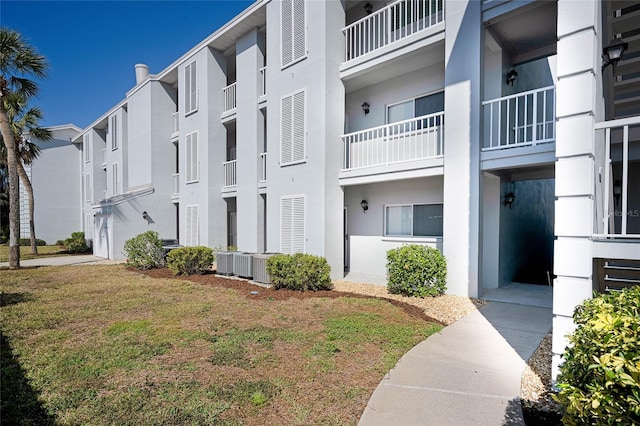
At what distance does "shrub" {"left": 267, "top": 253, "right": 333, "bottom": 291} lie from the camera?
369 inches

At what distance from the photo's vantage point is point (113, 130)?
81.7ft

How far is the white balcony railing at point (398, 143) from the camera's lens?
9.73 metres

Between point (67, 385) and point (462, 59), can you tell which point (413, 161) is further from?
point (67, 385)

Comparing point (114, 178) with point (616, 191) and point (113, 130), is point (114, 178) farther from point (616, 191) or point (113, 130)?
point (616, 191)

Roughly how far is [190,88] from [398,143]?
12.8 metres

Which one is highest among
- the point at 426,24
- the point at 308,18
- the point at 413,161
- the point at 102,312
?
the point at 308,18

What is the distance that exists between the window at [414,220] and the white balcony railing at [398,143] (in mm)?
1737

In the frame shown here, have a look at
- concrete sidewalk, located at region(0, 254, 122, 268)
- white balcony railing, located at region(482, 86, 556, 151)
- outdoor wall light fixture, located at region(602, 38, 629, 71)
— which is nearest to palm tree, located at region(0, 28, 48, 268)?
concrete sidewalk, located at region(0, 254, 122, 268)

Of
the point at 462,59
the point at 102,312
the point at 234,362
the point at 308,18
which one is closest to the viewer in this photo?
the point at 234,362

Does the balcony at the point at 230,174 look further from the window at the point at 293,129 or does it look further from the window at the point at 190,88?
the window at the point at 293,129

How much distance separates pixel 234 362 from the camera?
4.78m

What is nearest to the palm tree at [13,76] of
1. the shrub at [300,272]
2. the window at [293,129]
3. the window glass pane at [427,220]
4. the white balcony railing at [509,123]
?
the window at [293,129]

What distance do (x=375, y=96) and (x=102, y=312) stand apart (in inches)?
412

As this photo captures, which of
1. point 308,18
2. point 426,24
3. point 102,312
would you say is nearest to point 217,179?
point 308,18
